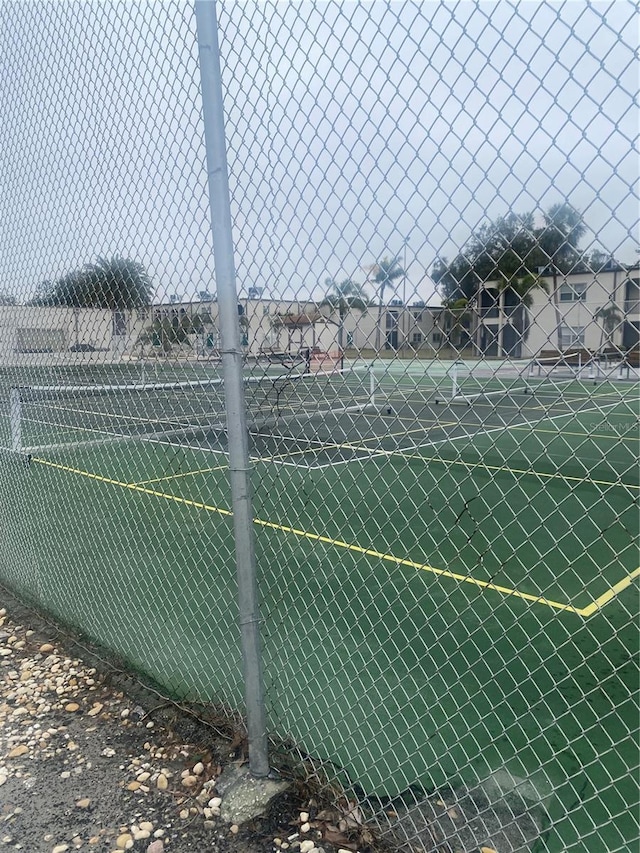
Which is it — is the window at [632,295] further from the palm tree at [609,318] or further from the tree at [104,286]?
the tree at [104,286]

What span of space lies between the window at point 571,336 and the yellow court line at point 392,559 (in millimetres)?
944

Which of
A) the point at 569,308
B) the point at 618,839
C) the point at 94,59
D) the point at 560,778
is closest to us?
the point at 569,308

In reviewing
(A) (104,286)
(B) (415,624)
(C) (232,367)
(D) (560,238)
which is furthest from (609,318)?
(B) (415,624)

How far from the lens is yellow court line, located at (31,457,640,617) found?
324 centimetres

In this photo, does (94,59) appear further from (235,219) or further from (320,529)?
(320,529)

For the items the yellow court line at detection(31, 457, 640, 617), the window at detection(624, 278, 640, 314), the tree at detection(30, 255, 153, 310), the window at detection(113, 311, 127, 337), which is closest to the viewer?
the window at detection(624, 278, 640, 314)

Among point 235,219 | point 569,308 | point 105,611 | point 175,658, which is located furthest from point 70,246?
point 569,308

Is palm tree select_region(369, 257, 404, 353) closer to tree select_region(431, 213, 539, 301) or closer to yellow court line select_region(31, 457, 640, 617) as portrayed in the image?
tree select_region(431, 213, 539, 301)

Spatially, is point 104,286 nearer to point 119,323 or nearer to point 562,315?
point 119,323

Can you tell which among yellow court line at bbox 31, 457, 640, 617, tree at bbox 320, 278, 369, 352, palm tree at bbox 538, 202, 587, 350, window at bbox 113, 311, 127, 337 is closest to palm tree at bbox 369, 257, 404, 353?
tree at bbox 320, 278, 369, 352

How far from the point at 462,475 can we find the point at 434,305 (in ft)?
21.6

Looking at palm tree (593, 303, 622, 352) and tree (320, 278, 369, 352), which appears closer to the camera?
palm tree (593, 303, 622, 352)

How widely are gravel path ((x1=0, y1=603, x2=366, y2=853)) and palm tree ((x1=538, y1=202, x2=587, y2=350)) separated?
74.5 inches

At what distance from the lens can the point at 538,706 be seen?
295 centimetres
